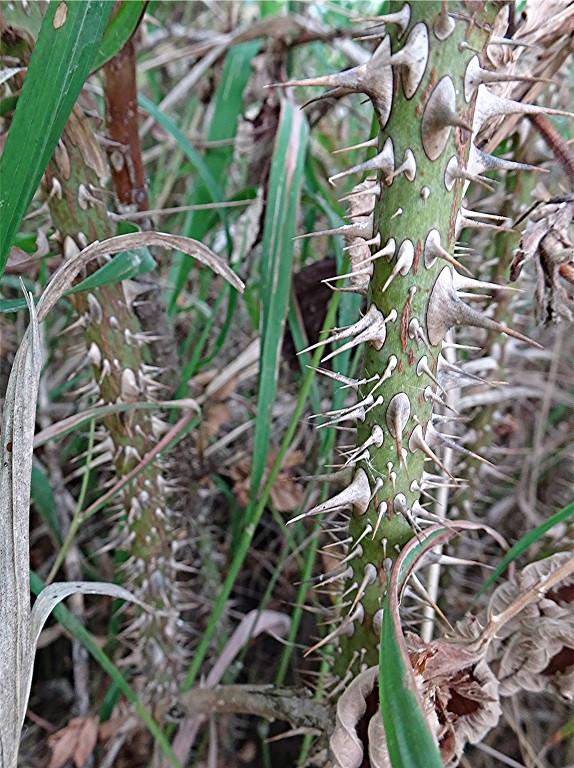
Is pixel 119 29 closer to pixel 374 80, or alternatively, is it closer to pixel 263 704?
pixel 374 80

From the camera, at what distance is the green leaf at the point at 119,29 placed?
50 centimetres

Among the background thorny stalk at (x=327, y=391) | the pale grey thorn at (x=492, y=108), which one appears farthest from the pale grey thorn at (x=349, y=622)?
the pale grey thorn at (x=492, y=108)

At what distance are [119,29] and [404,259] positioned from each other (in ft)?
1.02

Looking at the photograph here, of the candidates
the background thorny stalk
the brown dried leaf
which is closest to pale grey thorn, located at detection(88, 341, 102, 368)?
the background thorny stalk

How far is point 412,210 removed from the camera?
1.18 ft

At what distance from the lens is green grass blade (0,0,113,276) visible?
1.34ft

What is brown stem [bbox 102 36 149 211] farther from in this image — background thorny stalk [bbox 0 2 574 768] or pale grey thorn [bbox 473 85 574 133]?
pale grey thorn [bbox 473 85 574 133]

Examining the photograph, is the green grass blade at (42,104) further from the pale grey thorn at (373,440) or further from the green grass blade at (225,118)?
the green grass blade at (225,118)

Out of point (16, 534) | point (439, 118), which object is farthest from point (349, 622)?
point (439, 118)

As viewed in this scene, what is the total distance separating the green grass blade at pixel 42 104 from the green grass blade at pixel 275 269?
0.26m

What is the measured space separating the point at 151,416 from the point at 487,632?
1.23 ft

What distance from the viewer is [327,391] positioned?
0.98m

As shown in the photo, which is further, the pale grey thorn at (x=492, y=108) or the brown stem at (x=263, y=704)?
the brown stem at (x=263, y=704)

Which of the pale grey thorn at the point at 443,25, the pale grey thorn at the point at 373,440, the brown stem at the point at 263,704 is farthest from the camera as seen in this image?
the brown stem at the point at 263,704
